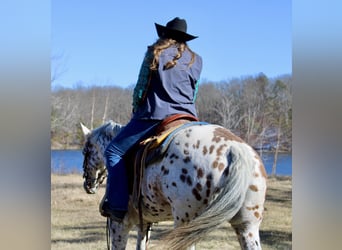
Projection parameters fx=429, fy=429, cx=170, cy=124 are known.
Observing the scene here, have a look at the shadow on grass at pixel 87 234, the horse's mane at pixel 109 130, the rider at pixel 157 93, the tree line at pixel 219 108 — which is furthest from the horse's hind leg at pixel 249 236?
the tree line at pixel 219 108

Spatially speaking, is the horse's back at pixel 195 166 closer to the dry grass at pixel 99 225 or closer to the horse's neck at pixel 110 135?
the dry grass at pixel 99 225

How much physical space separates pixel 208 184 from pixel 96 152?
6.60 ft

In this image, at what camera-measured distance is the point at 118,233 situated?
353cm

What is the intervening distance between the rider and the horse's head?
2.88 ft

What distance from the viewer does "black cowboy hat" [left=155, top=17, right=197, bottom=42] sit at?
3100 mm

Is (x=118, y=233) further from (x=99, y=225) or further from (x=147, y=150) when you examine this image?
(x=99, y=225)

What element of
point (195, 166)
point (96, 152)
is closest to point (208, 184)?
point (195, 166)

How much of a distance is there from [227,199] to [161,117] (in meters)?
0.86

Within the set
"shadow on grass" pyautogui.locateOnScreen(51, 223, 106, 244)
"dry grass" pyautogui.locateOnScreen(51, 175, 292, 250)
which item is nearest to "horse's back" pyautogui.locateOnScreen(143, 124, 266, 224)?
"dry grass" pyautogui.locateOnScreen(51, 175, 292, 250)

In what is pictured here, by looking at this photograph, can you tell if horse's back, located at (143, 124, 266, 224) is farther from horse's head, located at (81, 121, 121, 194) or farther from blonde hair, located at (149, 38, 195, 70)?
horse's head, located at (81, 121, 121, 194)
